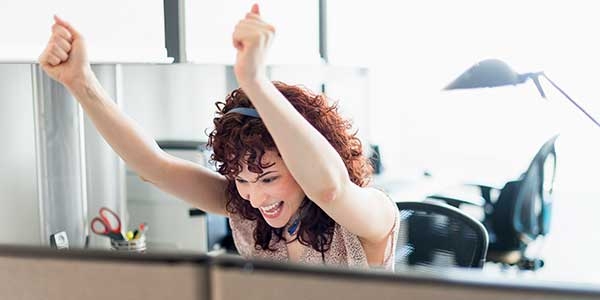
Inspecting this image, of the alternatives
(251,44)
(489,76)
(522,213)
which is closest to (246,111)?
(251,44)

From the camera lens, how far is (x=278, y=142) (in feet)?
2.83

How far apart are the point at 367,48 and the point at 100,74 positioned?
5.94 ft

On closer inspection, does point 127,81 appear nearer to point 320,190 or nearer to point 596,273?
point 320,190

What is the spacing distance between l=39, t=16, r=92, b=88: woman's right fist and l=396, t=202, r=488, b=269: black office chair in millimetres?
890

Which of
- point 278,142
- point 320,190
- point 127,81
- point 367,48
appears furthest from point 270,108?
point 367,48

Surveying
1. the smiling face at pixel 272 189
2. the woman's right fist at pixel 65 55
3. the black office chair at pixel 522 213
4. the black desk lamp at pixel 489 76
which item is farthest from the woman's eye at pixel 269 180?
the black office chair at pixel 522 213

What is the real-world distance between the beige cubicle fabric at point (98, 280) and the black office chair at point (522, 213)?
2615 mm

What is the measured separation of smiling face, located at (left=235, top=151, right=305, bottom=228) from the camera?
119cm

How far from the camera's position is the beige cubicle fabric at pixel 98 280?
488 millimetres

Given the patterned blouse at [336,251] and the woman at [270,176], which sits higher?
the woman at [270,176]

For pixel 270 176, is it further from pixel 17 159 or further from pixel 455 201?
pixel 455 201

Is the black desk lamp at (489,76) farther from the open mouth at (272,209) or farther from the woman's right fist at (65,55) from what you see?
the woman's right fist at (65,55)

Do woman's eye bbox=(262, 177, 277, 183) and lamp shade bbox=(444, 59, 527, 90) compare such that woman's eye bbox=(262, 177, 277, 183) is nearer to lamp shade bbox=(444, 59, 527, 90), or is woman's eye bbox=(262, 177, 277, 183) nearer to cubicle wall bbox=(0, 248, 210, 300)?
cubicle wall bbox=(0, 248, 210, 300)

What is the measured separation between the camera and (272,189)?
1.20 metres
